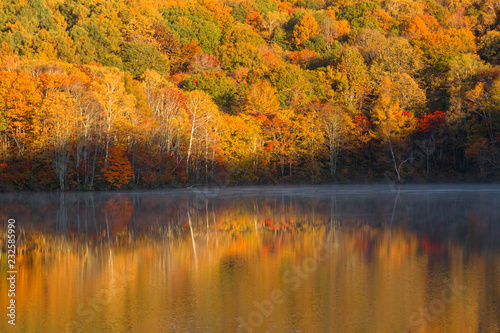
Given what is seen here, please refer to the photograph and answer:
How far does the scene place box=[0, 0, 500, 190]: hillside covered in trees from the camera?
43812mm

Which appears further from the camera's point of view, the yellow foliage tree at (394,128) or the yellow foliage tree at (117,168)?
the yellow foliage tree at (394,128)

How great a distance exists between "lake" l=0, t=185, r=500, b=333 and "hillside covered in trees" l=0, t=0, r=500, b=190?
2359cm

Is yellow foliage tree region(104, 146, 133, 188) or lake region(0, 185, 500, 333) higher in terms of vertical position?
yellow foliage tree region(104, 146, 133, 188)

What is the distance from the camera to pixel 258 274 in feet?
37.6

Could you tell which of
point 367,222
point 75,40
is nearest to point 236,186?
point 367,222

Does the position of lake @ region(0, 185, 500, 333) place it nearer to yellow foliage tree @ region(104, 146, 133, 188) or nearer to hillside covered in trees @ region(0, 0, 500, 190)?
yellow foliage tree @ region(104, 146, 133, 188)

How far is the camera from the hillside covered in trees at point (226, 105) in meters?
43.8

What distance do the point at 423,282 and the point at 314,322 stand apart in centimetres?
351

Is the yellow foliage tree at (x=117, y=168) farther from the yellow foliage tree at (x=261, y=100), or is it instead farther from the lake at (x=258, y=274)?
the lake at (x=258, y=274)

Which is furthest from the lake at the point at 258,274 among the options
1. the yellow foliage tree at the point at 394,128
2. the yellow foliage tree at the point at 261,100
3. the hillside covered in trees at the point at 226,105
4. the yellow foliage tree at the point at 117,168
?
the yellow foliage tree at the point at 261,100

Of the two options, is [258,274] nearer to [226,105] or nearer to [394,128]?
[394,128]

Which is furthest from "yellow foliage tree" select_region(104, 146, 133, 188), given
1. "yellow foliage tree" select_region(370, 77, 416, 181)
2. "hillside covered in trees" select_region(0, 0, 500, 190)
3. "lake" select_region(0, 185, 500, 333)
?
"yellow foliage tree" select_region(370, 77, 416, 181)

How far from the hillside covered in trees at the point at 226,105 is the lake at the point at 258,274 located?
23.6 meters

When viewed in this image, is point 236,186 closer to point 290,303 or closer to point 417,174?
point 417,174
